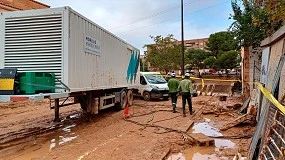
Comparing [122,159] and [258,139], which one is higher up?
[258,139]

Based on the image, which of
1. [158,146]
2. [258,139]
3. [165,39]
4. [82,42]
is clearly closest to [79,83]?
[82,42]

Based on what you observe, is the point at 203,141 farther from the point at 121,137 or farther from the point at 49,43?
the point at 49,43

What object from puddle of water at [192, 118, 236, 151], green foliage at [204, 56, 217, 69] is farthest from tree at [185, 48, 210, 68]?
puddle of water at [192, 118, 236, 151]

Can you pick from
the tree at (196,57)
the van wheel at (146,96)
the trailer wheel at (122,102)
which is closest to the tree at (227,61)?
the tree at (196,57)

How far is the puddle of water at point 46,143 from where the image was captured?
652 cm

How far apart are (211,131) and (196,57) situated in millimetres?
34137

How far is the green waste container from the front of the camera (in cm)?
694

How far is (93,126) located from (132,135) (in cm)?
218

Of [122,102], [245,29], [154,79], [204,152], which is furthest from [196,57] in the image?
[204,152]

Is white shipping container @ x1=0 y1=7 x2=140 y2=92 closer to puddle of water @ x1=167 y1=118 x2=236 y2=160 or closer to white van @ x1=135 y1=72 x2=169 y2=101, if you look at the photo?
puddle of water @ x1=167 y1=118 x2=236 y2=160

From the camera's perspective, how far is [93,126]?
1002cm

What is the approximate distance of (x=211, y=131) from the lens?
9133 millimetres

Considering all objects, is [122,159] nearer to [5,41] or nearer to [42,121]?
[5,41]

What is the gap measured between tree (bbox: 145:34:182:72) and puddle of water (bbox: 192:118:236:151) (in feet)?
99.1
